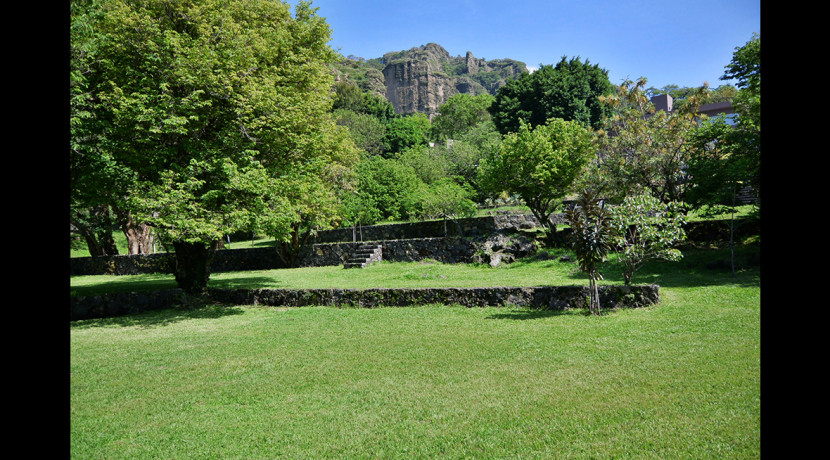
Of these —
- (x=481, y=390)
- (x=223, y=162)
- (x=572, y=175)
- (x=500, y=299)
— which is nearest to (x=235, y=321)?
(x=223, y=162)

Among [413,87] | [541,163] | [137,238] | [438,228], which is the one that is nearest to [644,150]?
[541,163]

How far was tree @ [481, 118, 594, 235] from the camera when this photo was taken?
59.3ft

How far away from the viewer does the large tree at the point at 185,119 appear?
10.7 metres

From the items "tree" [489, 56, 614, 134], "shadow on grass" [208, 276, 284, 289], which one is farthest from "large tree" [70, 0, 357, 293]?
Result: "tree" [489, 56, 614, 134]

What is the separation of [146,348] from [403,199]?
57.0 feet

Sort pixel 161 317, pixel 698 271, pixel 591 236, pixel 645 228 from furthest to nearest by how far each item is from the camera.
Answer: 1. pixel 698 271
2. pixel 161 317
3. pixel 645 228
4. pixel 591 236

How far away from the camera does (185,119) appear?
34.3ft

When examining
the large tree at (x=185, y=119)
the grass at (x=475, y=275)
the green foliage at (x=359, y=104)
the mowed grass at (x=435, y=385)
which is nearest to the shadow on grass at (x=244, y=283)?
the grass at (x=475, y=275)

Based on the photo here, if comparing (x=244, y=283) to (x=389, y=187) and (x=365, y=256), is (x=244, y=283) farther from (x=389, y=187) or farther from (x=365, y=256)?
(x=389, y=187)

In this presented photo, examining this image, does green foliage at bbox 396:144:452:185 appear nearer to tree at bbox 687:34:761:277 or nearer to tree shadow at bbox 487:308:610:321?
tree at bbox 687:34:761:277

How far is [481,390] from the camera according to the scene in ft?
17.4

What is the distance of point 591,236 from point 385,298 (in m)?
5.30

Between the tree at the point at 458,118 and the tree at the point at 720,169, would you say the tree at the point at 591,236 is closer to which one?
the tree at the point at 720,169
